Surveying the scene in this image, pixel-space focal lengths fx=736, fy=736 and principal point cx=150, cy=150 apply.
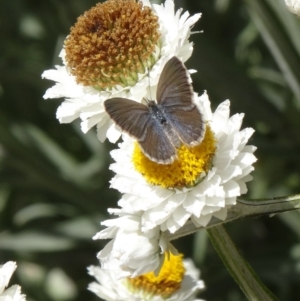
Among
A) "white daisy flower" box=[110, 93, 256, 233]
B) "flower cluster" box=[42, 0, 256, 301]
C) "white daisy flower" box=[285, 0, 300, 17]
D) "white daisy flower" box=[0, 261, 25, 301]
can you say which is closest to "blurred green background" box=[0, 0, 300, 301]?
"white daisy flower" box=[285, 0, 300, 17]

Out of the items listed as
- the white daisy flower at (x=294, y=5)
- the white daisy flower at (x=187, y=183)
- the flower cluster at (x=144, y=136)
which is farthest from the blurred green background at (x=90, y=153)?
the white daisy flower at (x=187, y=183)

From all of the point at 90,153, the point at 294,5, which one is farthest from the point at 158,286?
the point at 90,153

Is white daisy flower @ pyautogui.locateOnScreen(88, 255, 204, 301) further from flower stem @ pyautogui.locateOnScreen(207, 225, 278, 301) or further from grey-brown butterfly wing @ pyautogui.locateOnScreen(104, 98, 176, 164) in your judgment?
grey-brown butterfly wing @ pyautogui.locateOnScreen(104, 98, 176, 164)

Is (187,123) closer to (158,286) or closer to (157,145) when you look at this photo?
(157,145)

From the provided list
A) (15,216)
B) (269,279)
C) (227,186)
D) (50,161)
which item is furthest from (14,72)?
(227,186)

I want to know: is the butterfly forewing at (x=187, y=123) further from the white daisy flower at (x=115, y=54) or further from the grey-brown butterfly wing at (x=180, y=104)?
the white daisy flower at (x=115, y=54)

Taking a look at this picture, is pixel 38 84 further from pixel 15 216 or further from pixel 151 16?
pixel 151 16

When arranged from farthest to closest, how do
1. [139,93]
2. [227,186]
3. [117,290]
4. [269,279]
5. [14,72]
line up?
[14,72] < [269,279] < [117,290] < [139,93] < [227,186]
